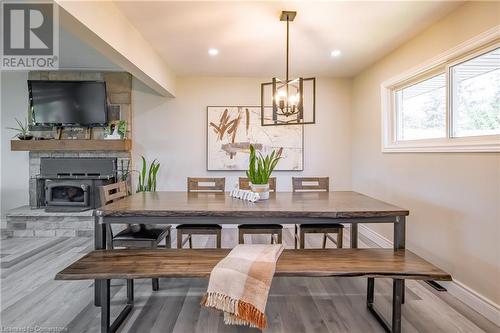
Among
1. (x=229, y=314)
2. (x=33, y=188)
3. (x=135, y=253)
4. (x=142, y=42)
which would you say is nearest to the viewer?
(x=229, y=314)

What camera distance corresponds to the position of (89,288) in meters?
2.61

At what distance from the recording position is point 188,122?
4.74m

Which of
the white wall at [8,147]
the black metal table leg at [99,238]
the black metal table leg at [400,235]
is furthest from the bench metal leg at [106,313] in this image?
the white wall at [8,147]

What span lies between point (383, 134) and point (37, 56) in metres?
4.31

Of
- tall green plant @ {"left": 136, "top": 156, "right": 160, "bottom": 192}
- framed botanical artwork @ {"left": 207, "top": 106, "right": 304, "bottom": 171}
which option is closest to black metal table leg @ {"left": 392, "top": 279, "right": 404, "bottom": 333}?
framed botanical artwork @ {"left": 207, "top": 106, "right": 304, "bottom": 171}

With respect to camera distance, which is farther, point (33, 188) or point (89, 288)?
point (33, 188)

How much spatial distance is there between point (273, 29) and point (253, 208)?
6.01 ft

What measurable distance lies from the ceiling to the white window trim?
380 millimetres

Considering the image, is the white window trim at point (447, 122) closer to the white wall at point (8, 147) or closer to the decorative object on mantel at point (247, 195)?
the decorative object on mantel at point (247, 195)

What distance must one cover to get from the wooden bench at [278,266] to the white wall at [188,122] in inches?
106

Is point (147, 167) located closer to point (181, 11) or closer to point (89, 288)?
point (89, 288)

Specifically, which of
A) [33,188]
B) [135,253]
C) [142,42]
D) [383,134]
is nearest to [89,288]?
[135,253]

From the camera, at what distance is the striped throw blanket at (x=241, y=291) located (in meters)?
1.76

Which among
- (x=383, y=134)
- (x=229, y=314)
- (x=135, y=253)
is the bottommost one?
(x=229, y=314)
